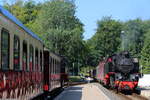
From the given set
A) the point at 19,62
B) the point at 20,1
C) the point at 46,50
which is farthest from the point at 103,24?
the point at 19,62

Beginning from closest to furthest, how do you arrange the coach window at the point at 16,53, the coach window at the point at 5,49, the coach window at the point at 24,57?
the coach window at the point at 5,49, the coach window at the point at 16,53, the coach window at the point at 24,57

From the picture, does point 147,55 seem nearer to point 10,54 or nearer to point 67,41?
point 67,41

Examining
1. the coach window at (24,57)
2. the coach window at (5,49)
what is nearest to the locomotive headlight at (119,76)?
the coach window at (24,57)

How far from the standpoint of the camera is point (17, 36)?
9.57m

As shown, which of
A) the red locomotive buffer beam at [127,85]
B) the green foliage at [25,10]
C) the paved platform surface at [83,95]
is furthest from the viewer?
the green foliage at [25,10]

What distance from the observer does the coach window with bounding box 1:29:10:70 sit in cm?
786

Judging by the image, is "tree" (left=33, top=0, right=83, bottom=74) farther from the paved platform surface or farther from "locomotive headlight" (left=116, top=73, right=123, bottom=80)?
"locomotive headlight" (left=116, top=73, right=123, bottom=80)

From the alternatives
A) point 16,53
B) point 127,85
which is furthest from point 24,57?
point 127,85

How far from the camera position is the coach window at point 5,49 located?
25.8 ft

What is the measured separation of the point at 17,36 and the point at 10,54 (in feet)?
3.37

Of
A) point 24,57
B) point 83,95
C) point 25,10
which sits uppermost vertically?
point 25,10

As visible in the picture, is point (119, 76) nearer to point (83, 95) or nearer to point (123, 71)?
point (123, 71)

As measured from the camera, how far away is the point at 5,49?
26.7 ft

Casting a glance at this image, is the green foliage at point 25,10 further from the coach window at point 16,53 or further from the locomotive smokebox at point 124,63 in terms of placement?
the coach window at point 16,53
